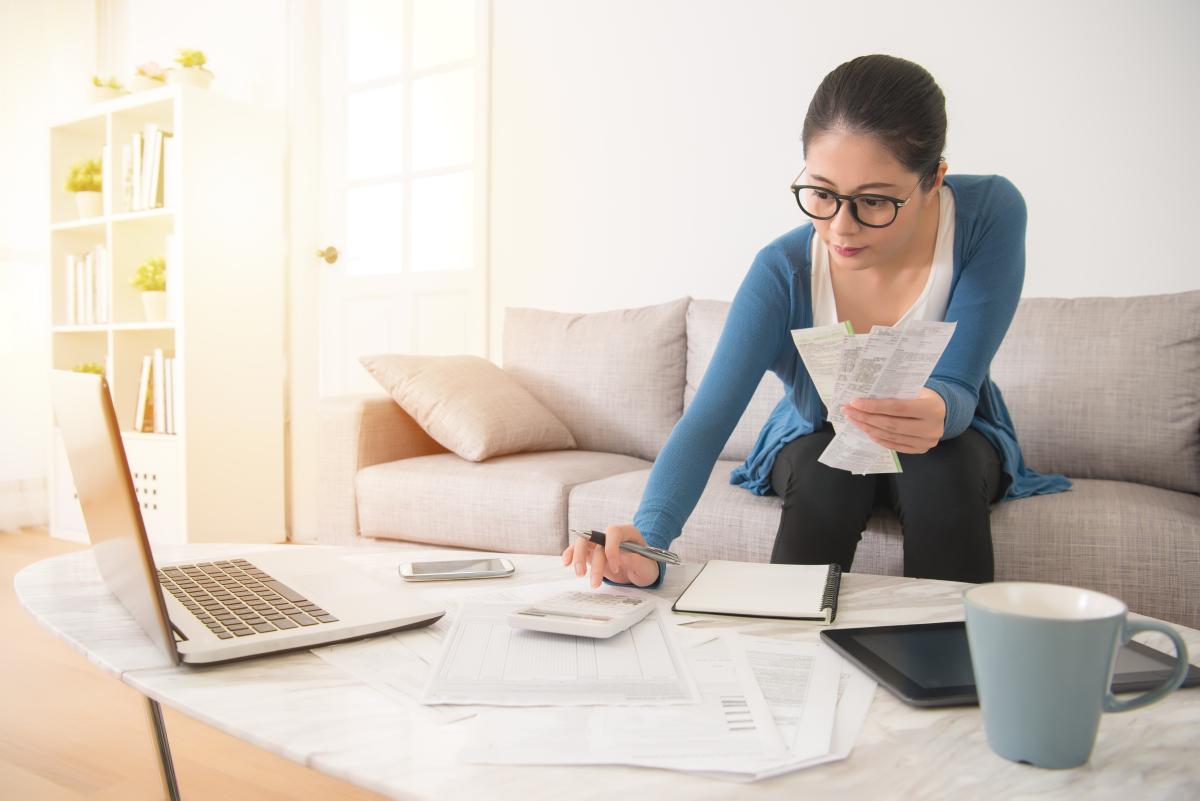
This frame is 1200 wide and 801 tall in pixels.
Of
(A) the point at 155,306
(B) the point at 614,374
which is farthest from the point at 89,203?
(B) the point at 614,374

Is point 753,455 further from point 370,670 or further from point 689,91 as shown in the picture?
point 689,91

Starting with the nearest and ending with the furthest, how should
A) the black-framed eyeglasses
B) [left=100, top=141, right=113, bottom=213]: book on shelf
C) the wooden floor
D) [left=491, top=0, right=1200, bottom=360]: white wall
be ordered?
the black-framed eyeglasses < the wooden floor < [left=491, top=0, right=1200, bottom=360]: white wall < [left=100, top=141, right=113, bottom=213]: book on shelf

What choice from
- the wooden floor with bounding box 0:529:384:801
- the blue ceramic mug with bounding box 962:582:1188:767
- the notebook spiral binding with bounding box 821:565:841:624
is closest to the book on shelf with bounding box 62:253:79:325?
the wooden floor with bounding box 0:529:384:801

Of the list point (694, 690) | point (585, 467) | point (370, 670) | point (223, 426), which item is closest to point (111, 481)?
point (370, 670)

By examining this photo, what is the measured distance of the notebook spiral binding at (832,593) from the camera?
2.63ft

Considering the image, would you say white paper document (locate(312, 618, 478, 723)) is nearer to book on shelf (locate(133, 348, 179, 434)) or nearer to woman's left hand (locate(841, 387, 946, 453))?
woman's left hand (locate(841, 387, 946, 453))

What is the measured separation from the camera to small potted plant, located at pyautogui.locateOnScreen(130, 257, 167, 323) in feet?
9.71

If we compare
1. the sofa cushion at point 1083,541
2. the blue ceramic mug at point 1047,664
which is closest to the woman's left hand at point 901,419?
the sofa cushion at point 1083,541

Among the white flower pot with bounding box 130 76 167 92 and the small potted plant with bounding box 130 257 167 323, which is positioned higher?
the white flower pot with bounding box 130 76 167 92

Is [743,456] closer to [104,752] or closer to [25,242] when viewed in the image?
[104,752]

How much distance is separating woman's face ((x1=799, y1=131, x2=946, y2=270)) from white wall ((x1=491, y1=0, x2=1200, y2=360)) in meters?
1.15

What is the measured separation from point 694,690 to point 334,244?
302cm

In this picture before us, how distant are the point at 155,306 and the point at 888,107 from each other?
2.71 m

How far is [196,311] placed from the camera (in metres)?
2.88
